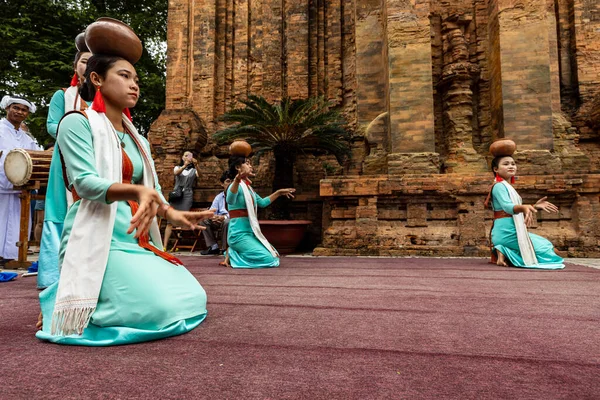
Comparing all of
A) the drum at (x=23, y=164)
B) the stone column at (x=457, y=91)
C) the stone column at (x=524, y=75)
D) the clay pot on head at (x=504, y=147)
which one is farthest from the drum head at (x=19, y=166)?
the stone column at (x=524, y=75)

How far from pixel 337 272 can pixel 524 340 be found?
104 inches

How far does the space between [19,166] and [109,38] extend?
10.7 ft

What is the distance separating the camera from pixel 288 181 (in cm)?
812

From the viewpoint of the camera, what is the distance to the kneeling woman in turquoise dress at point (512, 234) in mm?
4648

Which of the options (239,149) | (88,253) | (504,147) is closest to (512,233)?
(504,147)

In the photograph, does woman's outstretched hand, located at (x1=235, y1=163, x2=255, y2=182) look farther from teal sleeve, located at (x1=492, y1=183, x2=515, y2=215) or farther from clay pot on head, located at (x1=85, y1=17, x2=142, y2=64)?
teal sleeve, located at (x1=492, y1=183, x2=515, y2=215)

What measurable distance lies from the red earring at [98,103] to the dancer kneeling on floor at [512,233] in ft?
14.7

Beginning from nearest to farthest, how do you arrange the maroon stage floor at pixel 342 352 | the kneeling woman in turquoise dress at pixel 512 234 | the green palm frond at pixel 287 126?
the maroon stage floor at pixel 342 352 < the kneeling woman in turquoise dress at pixel 512 234 < the green palm frond at pixel 287 126

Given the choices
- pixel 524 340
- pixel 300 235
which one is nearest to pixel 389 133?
pixel 300 235

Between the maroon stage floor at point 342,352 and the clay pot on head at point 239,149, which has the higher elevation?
the clay pot on head at point 239,149

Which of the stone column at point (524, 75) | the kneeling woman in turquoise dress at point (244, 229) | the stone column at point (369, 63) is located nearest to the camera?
the kneeling woman in turquoise dress at point (244, 229)

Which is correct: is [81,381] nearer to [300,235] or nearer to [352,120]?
[300,235]

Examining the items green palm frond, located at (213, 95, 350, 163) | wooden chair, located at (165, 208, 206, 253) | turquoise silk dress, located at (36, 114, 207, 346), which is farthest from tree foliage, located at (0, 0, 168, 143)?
turquoise silk dress, located at (36, 114, 207, 346)

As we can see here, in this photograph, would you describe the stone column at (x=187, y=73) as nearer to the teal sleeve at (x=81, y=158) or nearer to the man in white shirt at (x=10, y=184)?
the man in white shirt at (x=10, y=184)
